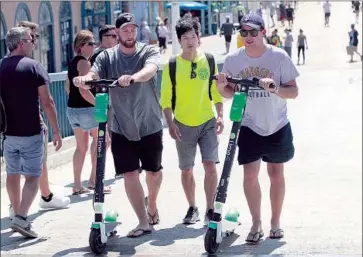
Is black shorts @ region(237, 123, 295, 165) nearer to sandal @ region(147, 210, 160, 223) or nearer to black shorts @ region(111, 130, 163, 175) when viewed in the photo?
black shorts @ region(111, 130, 163, 175)

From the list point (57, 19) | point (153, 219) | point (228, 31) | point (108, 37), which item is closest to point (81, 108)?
point (108, 37)

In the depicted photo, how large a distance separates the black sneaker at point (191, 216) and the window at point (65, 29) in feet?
52.7

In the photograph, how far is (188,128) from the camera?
6320 mm

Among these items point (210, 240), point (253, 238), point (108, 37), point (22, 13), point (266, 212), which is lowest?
point (266, 212)

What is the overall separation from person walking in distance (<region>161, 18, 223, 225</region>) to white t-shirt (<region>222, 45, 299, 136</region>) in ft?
1.34

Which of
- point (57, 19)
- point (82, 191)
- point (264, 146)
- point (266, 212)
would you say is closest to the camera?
point (264, 146)

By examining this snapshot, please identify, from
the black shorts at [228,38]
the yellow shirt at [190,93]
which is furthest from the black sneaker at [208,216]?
the black shorts at [228,38]

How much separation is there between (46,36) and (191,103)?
1555 cm

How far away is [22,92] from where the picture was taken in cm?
611

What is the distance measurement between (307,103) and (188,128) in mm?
10652

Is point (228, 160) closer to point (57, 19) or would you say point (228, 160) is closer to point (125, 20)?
point (125, 20)

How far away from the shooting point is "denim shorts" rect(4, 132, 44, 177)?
6277 millimetres

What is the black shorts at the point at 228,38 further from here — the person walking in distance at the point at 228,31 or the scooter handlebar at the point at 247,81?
the scooter handlebar at the point at 247,81

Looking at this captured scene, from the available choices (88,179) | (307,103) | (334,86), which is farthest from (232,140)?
(334,86)
